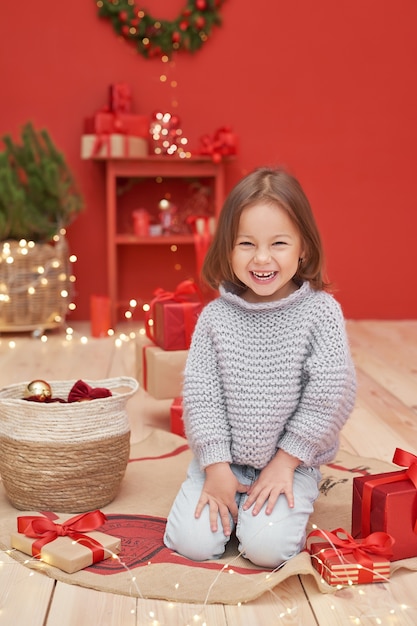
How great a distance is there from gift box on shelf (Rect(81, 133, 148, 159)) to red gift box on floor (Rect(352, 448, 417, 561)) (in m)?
2.45

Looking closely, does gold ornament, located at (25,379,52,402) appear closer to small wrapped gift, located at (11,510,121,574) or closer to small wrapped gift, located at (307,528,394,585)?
small wrapped gift, located at (11,510,121,574)

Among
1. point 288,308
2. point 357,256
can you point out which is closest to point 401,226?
point 357,256

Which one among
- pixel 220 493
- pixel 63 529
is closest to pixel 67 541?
pixel 63 529

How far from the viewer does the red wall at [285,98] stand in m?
3.84

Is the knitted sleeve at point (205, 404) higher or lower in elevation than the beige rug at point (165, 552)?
higher

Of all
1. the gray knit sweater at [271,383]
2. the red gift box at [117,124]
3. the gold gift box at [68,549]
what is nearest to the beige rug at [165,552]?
the gold gift box at [68,549]

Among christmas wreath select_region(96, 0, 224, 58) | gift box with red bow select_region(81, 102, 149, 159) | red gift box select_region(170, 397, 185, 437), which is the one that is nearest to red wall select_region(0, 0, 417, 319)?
christmas wreath select_region(96, 0, 224, 58)

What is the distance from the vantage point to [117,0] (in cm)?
374

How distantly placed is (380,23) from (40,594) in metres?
3.34

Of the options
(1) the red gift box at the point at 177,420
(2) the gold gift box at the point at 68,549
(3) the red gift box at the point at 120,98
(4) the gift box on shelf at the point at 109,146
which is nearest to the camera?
(2) the gold gift box at the point at 68,549

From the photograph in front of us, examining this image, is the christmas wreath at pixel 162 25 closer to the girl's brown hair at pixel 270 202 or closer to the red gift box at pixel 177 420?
the red gift box at pixel 177 420

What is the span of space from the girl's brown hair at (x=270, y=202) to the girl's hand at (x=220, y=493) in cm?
37

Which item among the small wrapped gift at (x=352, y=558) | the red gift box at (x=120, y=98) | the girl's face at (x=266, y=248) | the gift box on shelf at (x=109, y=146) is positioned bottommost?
the small wrapped gift at (x=352, y=558)

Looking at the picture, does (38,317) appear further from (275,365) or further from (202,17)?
(275,365)
